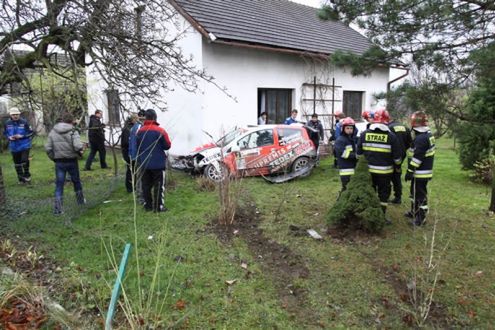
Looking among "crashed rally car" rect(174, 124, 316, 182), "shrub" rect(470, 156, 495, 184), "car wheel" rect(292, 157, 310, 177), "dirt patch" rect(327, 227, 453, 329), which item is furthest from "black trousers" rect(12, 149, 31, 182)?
"shrub" rect(470, 156, 495, 184)

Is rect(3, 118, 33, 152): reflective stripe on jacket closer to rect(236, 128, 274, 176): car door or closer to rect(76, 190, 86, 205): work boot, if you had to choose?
rect(76, 190, 86, 205): work boot

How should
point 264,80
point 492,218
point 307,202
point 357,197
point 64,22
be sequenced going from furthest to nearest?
point 264,80 < point 307,202 < point 492,218 < point 64,22 < point 357,197

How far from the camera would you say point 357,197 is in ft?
16.9

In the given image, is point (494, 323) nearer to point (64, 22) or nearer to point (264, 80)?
point (64, 22)

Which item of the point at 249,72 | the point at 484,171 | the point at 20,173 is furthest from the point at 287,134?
the point at 20,173

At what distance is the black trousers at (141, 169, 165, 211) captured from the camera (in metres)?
6.61

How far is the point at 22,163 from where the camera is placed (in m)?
9.10

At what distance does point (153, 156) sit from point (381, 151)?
12.0ft

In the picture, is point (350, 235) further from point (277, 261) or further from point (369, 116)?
point (369, 116)

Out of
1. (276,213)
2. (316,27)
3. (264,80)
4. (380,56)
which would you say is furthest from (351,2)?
(316,27)

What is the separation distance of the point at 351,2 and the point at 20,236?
550 cm

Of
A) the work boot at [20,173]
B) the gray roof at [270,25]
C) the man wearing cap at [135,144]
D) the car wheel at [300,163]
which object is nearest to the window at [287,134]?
the car wheel at [300,163]

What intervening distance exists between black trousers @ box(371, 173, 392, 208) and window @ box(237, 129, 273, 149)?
13.4 ft

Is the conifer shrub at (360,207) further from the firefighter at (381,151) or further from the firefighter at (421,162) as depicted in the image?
the firefighter at (421,162)
